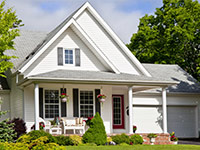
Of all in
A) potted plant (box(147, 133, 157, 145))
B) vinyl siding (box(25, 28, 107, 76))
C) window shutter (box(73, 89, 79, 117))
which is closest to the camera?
potted plant (box(147, 133, 157, 145))

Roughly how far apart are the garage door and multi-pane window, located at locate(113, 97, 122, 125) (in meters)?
3.86

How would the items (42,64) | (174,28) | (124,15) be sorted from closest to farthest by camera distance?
(42,64) < (174,28) < (124,15)

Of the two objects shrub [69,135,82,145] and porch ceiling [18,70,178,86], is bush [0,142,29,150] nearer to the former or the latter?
shrub [69,135,82,145]

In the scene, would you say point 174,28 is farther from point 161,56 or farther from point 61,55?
point 61,55

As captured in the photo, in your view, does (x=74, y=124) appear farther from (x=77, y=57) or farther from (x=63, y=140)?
(x=77, y=57)

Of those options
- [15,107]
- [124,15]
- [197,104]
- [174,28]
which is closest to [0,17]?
[15,107]

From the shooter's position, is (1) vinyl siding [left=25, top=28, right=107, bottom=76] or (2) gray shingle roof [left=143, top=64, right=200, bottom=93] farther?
(2) gray shingle roof [left=143, top=64, right=200, bottom=93]

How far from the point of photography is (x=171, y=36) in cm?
3331

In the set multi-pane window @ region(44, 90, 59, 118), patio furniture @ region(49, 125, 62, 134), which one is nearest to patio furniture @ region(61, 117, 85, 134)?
patio furniture @ region(49, 125, 62, 134)

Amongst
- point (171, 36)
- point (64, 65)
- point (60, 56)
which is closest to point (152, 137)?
point (64, 65)

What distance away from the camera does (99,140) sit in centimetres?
1898

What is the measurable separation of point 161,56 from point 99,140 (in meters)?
17.7

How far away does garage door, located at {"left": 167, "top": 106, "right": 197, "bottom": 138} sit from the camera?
89.1 feet

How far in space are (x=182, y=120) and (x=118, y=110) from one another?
5.06m
